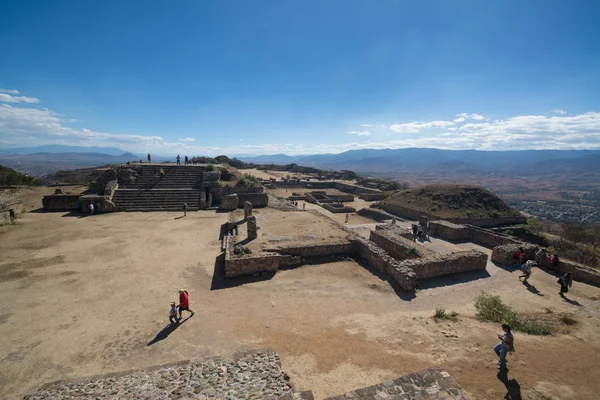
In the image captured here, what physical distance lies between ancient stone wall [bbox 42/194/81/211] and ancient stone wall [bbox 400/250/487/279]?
23.4 meters

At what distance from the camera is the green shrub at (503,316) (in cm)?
708

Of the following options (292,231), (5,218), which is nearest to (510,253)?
(292,231)

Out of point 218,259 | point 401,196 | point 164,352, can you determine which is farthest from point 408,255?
point 401,196

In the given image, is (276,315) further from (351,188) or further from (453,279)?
(351,188)

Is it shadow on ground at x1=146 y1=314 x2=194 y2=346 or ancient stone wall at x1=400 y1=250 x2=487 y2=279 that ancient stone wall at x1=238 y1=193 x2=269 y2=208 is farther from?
shadow on ground at x1=146 y1=314 x2=194 y2=346

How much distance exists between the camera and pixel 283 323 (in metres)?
7.56

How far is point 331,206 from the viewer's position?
2623cm

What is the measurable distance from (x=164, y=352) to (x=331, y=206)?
21096 mm

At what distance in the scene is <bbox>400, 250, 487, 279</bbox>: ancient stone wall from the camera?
10.7 meters

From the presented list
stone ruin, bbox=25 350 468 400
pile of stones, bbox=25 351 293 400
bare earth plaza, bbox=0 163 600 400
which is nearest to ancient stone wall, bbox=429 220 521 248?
bare earth plaza, bbox=0 163 600 400

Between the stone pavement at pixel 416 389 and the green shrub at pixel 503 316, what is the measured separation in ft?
13.1

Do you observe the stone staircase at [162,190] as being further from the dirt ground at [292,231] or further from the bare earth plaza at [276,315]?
the dirt ground at [292,231]

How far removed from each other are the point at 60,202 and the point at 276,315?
Result: 21.0 m

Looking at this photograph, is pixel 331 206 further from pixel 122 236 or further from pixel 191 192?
pixel 122 236
